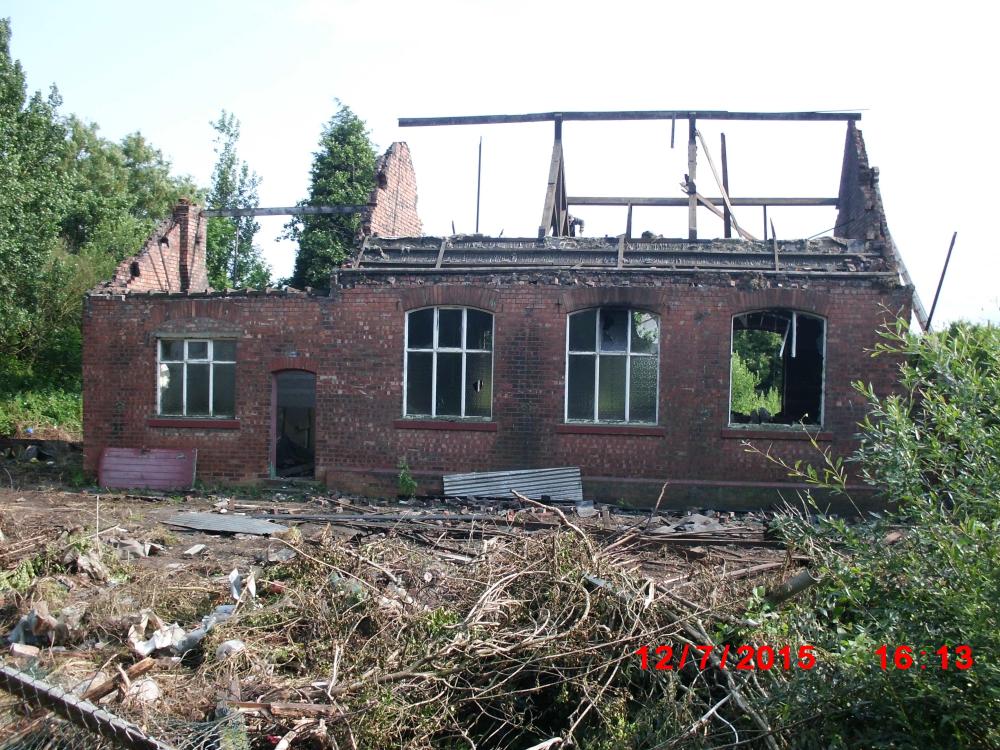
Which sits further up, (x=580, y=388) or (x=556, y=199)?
(x=556, y=199)

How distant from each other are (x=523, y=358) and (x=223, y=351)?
549 centimetres

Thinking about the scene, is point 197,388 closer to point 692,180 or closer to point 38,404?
point 692,180

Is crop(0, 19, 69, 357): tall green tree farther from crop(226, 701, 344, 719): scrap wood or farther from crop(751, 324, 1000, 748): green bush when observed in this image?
crop(751, 324, 1000, 748): green bush

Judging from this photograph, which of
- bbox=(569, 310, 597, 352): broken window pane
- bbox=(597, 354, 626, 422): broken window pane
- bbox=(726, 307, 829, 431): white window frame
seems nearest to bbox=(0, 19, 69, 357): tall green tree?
bbox=(569, 310, 597, 352): broken window pane

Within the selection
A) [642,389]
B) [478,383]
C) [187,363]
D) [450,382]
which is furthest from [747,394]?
[187,363]

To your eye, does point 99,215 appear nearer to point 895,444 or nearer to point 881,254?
point 881,254

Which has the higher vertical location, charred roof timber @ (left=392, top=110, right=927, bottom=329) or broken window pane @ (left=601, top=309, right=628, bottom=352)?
charred roof timber @ (left=392, top=110, right=927, bottom=329)

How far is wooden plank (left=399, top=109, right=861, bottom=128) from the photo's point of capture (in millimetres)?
16156

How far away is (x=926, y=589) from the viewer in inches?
147

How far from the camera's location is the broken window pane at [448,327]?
1359 centimetres

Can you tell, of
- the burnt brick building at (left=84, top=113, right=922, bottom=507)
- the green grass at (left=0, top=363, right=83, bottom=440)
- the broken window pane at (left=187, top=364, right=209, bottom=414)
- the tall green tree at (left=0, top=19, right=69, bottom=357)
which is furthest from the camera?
the green grass at (left=0, top=363, right=83, bottom=440)

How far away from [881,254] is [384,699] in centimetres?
1181

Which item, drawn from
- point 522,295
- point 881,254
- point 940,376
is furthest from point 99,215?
point 940,376

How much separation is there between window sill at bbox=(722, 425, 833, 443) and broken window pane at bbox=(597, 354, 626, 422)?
171 cm
